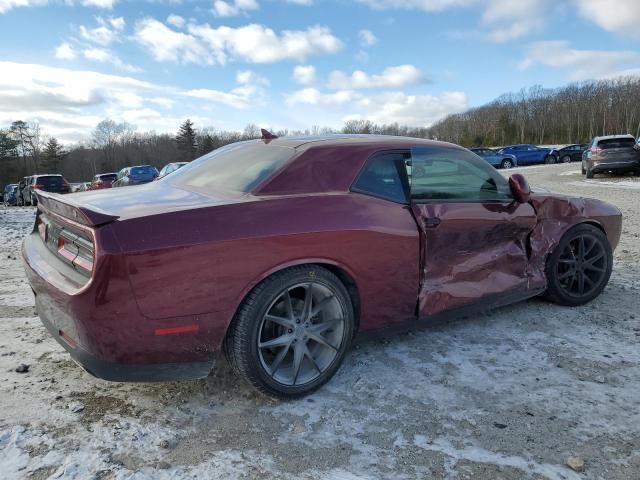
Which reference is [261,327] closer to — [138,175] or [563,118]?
[138,175]

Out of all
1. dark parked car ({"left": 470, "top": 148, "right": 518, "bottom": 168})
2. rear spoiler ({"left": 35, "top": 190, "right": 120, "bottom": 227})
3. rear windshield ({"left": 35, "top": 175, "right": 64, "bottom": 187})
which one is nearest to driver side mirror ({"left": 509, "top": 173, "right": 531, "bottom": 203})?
rear spoiler ({"left": 35, "top": 190, "right": 120, "bottom": 227})

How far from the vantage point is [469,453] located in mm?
2236

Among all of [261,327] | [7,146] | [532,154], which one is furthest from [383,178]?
[7,146]

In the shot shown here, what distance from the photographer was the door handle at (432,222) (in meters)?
3.10

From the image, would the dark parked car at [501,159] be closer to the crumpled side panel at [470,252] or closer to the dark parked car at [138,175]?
the dark parked car at [138,175]

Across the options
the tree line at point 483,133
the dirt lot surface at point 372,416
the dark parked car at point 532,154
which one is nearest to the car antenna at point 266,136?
the dirt lot surface at point 372,416

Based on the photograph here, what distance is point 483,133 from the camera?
258ft

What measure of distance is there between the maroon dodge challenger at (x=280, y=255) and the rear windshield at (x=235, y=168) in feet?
0.06

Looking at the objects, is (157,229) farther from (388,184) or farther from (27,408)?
(388,184)

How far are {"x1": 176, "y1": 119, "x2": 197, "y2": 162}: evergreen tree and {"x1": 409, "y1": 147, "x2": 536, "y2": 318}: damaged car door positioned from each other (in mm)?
83367

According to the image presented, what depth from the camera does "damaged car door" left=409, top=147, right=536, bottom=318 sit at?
3172mm

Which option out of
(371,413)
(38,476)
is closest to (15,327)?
(38,476)

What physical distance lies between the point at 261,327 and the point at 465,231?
1.60 meters

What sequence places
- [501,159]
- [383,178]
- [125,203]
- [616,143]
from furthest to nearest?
[501,159]
[616,143]
[383,178]
[125,203]
